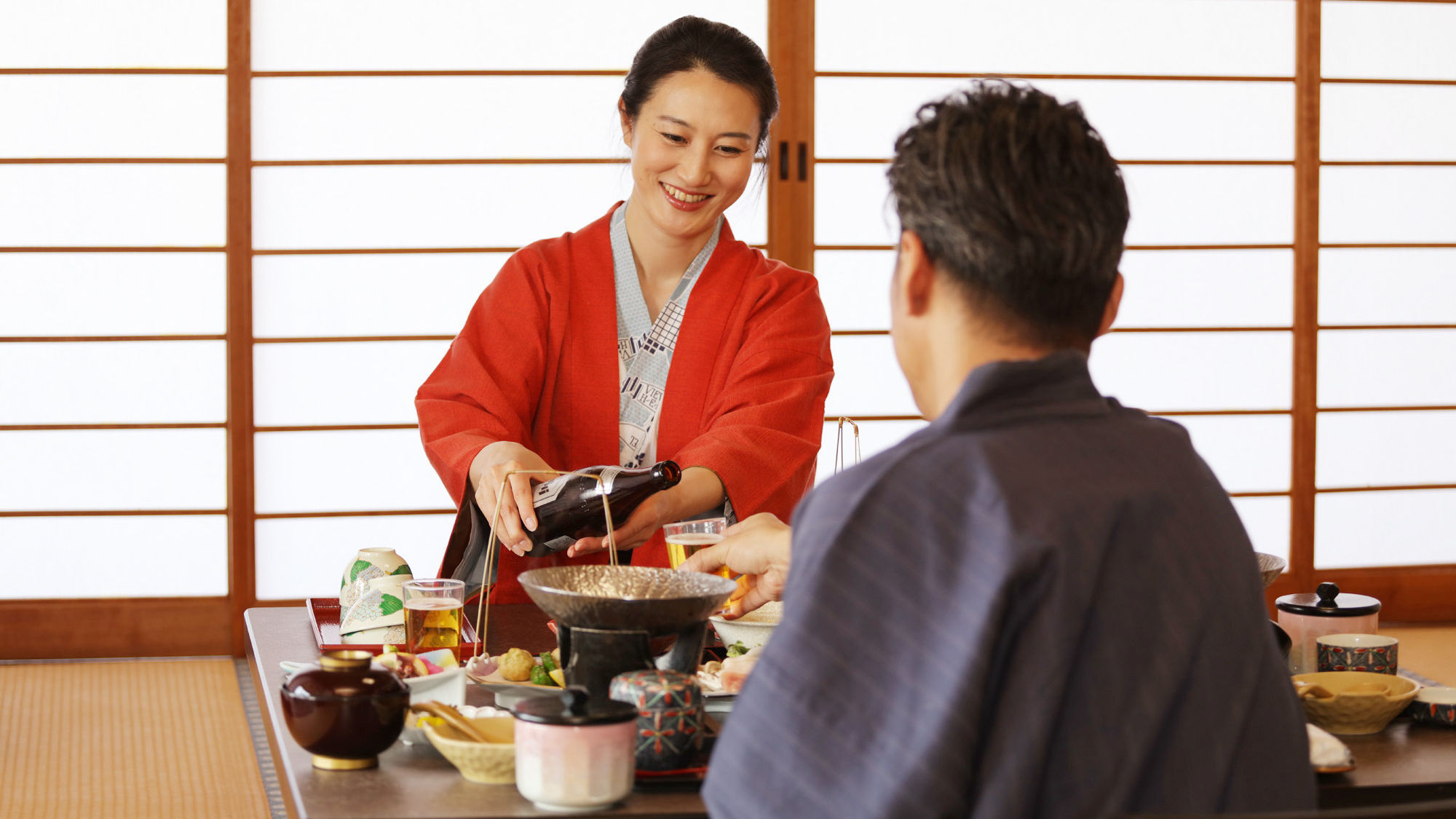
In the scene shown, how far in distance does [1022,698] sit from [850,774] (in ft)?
0.39

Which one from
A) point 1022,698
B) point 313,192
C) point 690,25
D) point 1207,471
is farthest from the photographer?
point 313,192

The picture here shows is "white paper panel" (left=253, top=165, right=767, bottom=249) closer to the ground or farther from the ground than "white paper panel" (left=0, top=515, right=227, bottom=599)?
farther from the ground

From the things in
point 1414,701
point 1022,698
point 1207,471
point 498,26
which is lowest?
point 1414,701

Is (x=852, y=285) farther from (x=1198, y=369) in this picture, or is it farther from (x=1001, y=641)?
(x=1001, y=641)

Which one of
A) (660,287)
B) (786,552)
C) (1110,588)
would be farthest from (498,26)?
(1110,588)

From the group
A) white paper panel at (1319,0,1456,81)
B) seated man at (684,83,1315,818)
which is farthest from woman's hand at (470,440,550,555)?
white paper panel at (1319,0,1456,81)

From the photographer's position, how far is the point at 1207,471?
1.02 meters

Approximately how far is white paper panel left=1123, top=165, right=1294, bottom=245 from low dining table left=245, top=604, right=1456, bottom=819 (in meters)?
3.55

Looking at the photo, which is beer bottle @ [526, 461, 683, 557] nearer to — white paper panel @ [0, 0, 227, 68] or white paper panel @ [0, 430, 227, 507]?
white paper panel @ [0, 430, 227, 507]

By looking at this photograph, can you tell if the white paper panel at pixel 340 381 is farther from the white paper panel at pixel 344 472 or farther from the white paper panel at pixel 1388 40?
the white paper panel at pixel 1388 40

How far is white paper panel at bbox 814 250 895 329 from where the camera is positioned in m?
4.62

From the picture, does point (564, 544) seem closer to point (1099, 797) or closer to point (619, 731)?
point (619, 731)

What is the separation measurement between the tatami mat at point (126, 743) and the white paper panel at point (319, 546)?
0.98 feet

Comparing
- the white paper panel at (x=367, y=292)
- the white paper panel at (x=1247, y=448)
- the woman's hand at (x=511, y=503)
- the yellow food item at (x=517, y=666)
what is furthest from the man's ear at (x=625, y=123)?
the white paper panel at (x=1247, y=448)
